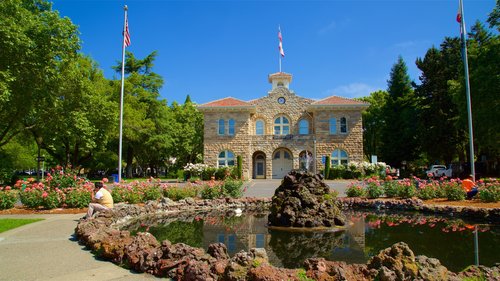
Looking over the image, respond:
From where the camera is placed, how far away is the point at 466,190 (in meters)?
15.8

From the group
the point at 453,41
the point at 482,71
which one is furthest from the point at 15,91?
the point at 453,41

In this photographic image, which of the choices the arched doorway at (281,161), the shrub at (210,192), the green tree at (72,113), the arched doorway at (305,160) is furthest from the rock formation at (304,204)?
the arched doorway at (281,161)

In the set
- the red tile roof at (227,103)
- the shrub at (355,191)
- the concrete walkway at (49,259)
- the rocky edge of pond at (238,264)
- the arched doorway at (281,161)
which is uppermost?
the red tile roof at (227,103)

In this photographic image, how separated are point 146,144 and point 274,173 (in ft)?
57.9

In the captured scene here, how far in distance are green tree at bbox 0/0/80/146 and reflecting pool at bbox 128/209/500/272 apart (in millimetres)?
13222

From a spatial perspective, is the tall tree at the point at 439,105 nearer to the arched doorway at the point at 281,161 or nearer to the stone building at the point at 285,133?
the stone building at the point at 285,133

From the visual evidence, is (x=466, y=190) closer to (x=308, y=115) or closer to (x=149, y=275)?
(x=149, y=275)

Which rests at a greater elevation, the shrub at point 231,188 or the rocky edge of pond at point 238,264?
the shrub at point 231,188

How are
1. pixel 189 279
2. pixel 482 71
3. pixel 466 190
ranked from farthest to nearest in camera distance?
pixel 482 71 < pixel 466 190 < pixel 189 279

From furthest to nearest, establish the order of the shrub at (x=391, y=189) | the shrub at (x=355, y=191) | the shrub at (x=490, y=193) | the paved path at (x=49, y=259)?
the shrub at (x=355, y=191), the shrub at (x=391, y=189), the shrub at (x=490, y=193), the paved path at (x=49, y=259)

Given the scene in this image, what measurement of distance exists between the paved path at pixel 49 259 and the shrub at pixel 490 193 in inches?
570

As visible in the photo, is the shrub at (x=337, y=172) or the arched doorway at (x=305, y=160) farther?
the arched doorway at (x=305, y=160)

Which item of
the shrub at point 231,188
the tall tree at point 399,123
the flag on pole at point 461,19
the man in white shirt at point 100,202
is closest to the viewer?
the man in white shirt at point 100,202

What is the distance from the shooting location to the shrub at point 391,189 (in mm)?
17422
